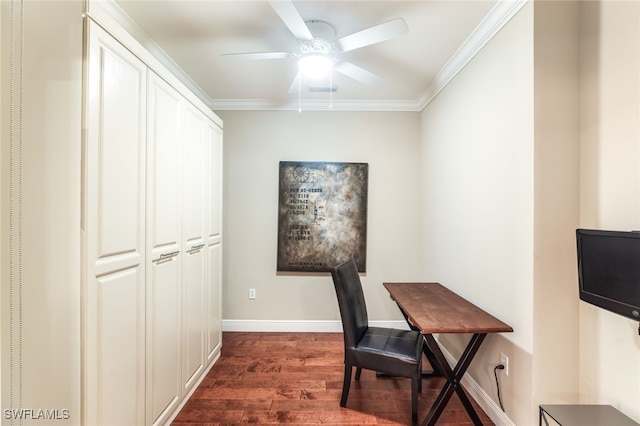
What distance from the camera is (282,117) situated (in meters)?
3.36

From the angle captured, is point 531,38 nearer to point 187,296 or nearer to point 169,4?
point 169,4

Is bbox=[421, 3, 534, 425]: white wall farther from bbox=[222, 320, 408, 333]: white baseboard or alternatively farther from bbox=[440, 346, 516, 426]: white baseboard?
bbox=[222, 320, 408, 333]: white baseboard

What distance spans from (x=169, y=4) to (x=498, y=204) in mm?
2413

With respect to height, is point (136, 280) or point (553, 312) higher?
point (136, 280)

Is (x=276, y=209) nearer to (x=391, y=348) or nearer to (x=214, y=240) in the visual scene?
(x=214, y=240)

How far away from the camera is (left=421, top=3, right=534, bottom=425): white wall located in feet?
5.40

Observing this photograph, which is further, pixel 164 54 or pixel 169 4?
pixel 164 54

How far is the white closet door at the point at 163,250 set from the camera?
5.37 feet

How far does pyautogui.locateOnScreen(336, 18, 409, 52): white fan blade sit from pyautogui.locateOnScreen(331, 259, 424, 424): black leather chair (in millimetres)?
1468

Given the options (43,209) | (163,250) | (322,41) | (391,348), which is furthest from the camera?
(391,348)

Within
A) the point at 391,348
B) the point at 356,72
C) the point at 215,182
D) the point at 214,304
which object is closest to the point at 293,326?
the point at 214,304

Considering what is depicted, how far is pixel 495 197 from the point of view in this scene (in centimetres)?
193

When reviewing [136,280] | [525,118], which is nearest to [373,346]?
[136,280]

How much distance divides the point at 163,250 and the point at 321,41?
5.36 ft
